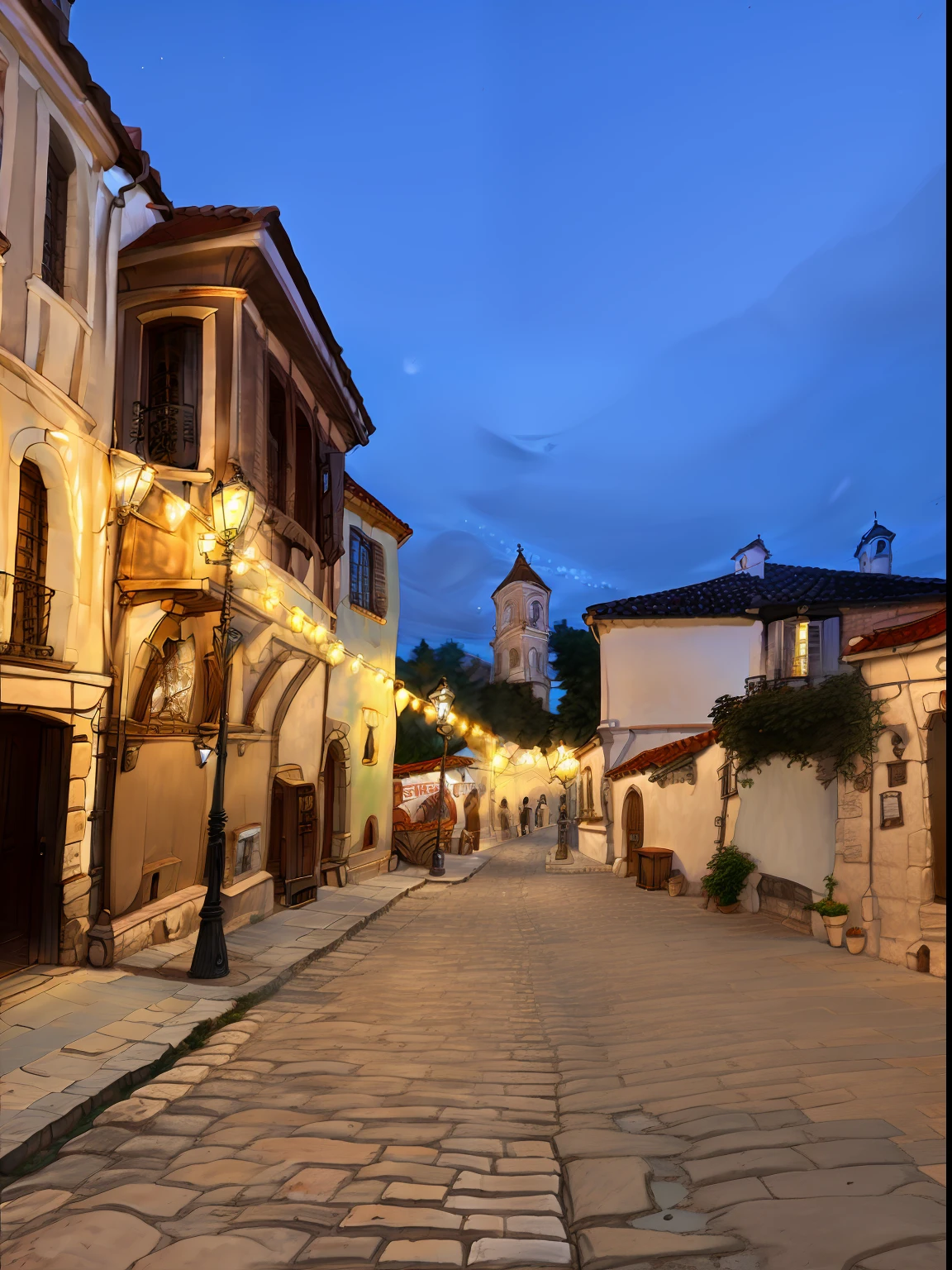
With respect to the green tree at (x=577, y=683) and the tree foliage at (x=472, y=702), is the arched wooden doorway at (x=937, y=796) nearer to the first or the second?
the green tree at (x=577, y=683)

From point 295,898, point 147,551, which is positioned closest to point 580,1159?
point 147,551

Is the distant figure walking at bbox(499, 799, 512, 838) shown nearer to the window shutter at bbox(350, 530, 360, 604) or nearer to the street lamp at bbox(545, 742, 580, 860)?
the street lamp at bbox(545, 742, 580, 860)

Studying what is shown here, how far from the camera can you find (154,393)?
10711 mm

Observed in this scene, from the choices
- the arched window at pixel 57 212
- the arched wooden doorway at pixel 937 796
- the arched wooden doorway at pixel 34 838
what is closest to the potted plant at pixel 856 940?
the arched wooden doorway at pixel 937 796

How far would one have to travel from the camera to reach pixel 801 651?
17938mm

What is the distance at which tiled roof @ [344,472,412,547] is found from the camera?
17.6 m

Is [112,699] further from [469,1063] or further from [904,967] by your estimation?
[904,967]

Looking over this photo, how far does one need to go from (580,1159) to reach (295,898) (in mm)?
9410

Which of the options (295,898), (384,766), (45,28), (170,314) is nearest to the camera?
(45,28)

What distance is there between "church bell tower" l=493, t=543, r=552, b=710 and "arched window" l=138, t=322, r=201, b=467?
52.7 m

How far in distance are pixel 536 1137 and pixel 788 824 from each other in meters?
7.48

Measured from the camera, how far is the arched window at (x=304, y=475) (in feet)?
46.2

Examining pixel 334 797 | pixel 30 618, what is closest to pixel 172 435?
pixel 30 618

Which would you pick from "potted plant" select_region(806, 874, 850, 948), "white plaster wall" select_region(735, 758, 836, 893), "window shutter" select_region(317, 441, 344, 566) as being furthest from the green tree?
"potted plant" select_region(806, 874, 850, 948)
